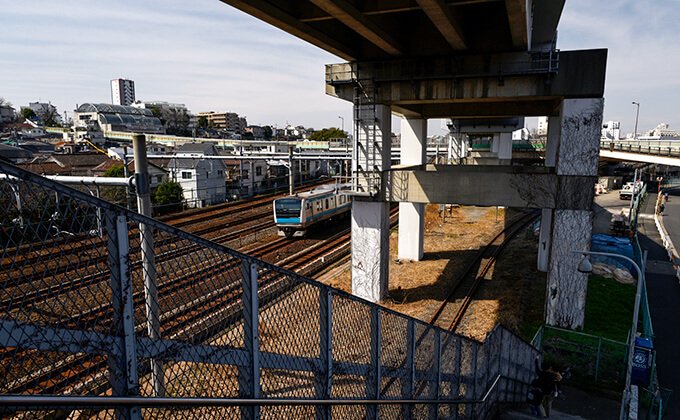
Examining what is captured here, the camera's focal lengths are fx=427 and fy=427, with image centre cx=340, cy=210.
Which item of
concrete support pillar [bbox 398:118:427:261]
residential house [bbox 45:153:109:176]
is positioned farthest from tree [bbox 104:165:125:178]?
concrete support pillar [bbox 398:118:427:261]

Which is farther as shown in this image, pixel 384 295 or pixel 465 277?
pixel 465 277

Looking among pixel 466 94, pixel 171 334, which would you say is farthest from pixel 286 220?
pixel 171 334

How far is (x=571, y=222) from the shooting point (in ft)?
43.9

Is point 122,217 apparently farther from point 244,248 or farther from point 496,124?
point 496,124

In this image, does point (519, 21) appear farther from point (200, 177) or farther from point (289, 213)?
point (200, 177)

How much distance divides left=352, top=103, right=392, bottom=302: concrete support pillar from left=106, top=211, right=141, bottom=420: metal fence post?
1253 centimetres

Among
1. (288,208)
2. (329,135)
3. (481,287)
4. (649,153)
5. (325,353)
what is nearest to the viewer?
(325,353)

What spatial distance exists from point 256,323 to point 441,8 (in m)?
8.42

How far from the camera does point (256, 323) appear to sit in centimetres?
310

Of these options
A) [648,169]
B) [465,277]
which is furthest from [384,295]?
[648,169]

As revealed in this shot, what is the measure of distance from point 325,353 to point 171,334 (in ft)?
4.82

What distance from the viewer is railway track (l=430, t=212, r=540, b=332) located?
14.1m

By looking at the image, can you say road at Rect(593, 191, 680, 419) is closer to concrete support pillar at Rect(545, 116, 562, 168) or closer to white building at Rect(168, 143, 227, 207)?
concrete support pillar at Rect(545, 116, 562, 168)

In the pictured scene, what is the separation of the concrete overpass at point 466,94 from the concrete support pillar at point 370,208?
0.12ft
